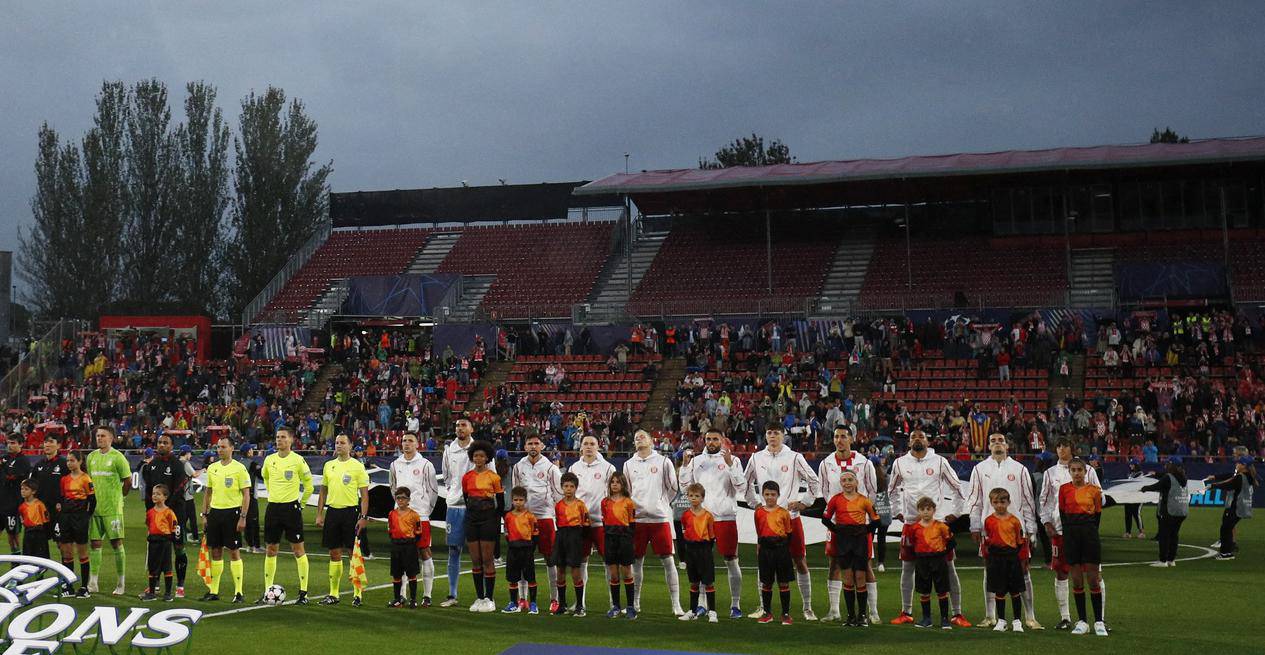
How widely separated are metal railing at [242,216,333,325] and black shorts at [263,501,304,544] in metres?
35.6

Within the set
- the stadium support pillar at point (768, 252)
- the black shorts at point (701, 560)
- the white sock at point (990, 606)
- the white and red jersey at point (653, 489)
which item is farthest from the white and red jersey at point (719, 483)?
the stadium support pillar at point (768, 252)

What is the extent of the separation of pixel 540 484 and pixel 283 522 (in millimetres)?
3150

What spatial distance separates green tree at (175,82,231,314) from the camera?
6162 centimetres

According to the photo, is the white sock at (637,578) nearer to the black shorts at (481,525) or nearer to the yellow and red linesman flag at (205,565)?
the black shorts at (481,525)

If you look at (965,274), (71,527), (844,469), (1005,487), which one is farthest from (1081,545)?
(965,274)

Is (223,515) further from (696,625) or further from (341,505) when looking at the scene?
(696,625)

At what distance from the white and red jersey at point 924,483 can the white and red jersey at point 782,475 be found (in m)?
0.97

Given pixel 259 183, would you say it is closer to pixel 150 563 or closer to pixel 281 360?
pixel 281 360

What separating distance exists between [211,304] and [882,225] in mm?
34426

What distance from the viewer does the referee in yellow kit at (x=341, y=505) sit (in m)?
15.0

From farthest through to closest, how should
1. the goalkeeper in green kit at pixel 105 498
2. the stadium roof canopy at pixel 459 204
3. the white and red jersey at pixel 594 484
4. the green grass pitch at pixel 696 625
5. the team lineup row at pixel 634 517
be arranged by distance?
the stadium roof canopy at pixel 459 204 < the goalkeeper in green kit at pixel 105 498 < the white and red jersey at pixel 594 484 < the team lineup row at pixel 634 517 < the green grass pitch at pixel 696 625

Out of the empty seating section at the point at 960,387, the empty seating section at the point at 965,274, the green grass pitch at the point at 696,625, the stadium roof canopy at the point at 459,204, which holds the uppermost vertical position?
the stadium roof canopy at the point at 459,204

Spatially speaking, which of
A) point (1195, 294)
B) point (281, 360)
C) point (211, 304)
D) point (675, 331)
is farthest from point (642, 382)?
point (211, 304)

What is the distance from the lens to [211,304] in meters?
63.2
